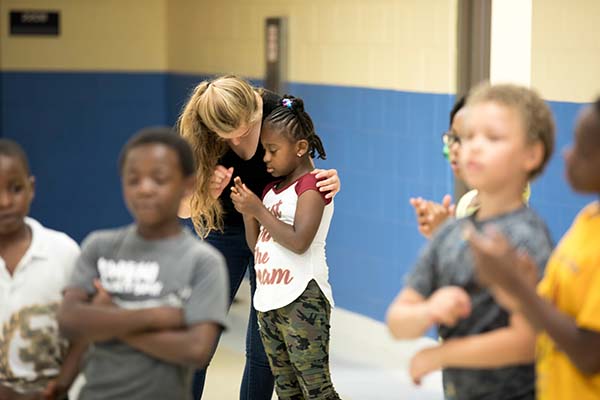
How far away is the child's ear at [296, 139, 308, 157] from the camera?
3.83 meters

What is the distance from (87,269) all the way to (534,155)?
107 cm

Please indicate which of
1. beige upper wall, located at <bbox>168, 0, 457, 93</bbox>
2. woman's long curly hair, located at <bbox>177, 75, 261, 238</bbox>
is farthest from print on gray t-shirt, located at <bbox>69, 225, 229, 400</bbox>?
beige upper wall, located at <bbox>168, 0, 457, 93</bbox>

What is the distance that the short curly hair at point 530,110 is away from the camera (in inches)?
97.0

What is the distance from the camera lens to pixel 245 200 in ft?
12.4

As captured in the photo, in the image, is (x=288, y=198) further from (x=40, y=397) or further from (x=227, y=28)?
(x=227, y=28)

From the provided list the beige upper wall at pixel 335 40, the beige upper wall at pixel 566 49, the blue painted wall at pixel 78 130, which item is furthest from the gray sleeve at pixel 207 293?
the blue painted wall at pixel 78 130

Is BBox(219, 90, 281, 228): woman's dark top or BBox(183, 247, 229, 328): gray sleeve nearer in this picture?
BBox(183, 247, 229, 328): gray sleeve

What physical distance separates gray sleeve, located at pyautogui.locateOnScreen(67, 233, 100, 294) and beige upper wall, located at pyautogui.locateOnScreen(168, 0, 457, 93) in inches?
134

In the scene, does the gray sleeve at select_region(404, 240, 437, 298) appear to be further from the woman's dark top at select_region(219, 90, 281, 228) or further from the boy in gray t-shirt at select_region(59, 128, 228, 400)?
the woman's dark top at select_region(219, 90, 281, 228)

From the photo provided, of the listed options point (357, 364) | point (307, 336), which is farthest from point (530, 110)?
point (357, 364)

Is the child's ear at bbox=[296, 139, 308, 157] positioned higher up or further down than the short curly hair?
further down

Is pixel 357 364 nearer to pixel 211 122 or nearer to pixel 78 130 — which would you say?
pixel 211 122

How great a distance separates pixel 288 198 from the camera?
3.86 meters

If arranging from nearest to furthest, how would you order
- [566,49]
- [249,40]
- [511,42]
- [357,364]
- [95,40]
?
[566,49] → [511,42] → [357,364] → [249,40] → [95,40]
